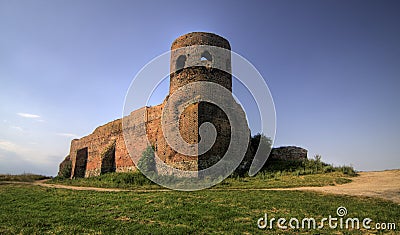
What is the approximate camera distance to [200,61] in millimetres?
17188

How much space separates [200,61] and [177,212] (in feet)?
36.8

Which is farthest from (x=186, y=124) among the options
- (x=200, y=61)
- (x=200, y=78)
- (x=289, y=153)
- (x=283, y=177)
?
(x=289, y=153)

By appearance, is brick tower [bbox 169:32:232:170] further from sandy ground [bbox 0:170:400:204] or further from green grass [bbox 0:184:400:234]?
green grass [bbox 0:184:400:234]

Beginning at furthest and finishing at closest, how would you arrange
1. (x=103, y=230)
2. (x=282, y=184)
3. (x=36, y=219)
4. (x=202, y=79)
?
1. (x=202, y=79)
2. (x=282, y=184)
3. (x=36, y=219)
4. (x=103, y=230)

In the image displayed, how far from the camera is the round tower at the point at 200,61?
1698cm

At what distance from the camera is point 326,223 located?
6.74m

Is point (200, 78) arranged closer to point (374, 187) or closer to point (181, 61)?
point (181, 61)

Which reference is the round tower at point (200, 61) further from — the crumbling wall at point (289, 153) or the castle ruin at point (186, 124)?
the crumbling wall at point (289, 153)

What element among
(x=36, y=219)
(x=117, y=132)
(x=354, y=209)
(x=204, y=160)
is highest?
(x=117, y=132)

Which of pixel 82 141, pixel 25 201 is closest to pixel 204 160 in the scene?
pixel 25 201

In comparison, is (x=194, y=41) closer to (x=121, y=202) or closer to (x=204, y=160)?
(x=204, y=160)

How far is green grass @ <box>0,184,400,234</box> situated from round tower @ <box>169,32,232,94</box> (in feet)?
28.4

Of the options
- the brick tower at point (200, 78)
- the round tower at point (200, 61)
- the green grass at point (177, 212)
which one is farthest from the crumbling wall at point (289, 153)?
the green grass at point (177, 212)

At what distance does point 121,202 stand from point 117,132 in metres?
16.0
